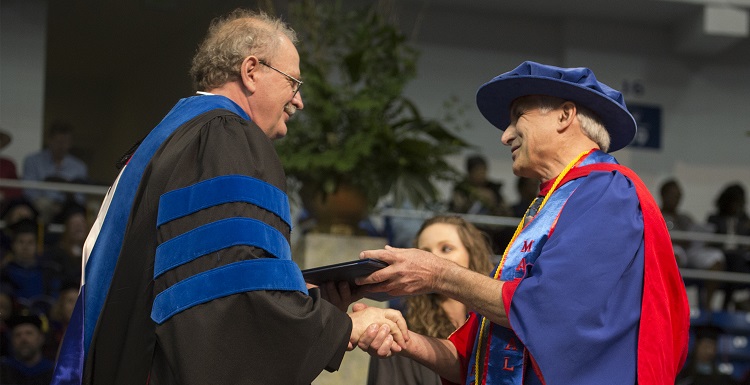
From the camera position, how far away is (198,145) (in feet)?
10.2

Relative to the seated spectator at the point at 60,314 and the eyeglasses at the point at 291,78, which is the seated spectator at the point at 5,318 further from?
the eyeglasses at the point at 291,78

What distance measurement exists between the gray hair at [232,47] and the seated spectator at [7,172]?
478 centimetres

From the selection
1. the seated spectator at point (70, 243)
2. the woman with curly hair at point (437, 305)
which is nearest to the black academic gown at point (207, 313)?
the woman with curly hair at point (437, 305)

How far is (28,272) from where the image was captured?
720cm

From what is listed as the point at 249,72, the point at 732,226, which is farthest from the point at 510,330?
the point at 732,226

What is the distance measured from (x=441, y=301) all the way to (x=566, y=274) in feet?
4.97

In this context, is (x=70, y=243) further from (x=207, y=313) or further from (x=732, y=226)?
(x=732, y=226)

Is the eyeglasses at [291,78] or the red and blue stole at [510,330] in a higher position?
the eyeglasses at [291,78]

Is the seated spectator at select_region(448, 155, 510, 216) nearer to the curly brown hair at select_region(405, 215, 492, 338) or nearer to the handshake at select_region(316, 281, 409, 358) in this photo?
the curly brown hair at select_region(405, 215, 492, 338)

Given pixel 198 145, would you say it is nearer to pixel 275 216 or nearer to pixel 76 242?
pixel 275 216

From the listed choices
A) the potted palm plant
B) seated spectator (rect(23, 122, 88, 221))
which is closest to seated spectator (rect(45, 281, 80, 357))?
seated spectator (rect(23, 122, 88, 221))

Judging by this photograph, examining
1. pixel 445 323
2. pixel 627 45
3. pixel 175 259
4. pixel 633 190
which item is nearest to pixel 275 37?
pixel 175 259

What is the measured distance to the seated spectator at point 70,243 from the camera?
23.6ft

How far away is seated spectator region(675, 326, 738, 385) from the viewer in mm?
8297
